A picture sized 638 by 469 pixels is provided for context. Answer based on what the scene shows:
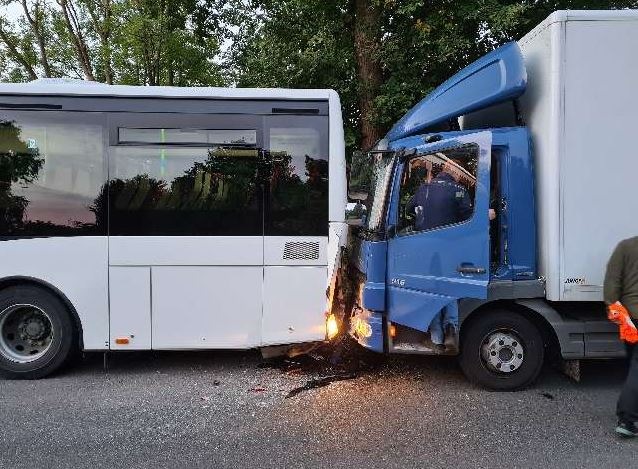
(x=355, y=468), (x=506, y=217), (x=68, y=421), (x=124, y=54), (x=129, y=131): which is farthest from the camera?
(x=124, y=54)

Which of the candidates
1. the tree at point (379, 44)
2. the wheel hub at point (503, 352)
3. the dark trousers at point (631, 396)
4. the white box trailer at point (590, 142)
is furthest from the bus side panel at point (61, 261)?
the tree at point (379, 44)

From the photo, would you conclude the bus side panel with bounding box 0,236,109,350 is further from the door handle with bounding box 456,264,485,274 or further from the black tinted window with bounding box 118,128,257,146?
the door handle with bounding box 456,264,485,274

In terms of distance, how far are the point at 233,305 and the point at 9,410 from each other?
221cm

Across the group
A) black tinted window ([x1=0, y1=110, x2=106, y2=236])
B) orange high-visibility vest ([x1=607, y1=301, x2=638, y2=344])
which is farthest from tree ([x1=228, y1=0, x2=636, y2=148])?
orange high-visibility vest ([x1=607, y1=301, x2=638, y2=344])

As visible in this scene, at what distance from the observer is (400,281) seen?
516 centimetres

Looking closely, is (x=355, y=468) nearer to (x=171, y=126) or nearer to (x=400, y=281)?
(x=400, y=281)

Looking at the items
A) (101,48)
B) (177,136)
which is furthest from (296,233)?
(101,48)

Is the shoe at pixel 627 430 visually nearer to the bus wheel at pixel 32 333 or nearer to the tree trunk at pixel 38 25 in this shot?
the bus wheel at pixel 32 333

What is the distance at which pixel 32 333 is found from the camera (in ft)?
18.8

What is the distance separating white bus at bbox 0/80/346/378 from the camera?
5555 mm

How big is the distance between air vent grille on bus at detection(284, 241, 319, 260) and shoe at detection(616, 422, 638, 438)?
3.03 m

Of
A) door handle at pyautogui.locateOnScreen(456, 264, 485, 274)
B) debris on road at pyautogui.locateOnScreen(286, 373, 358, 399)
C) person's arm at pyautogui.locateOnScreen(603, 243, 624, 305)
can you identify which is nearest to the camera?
person's arm at pyautogui.locateOnScreen(603, 243, 624, 305)

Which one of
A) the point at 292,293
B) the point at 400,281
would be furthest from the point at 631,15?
the point at 292,293

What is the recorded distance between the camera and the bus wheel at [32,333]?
559cm
